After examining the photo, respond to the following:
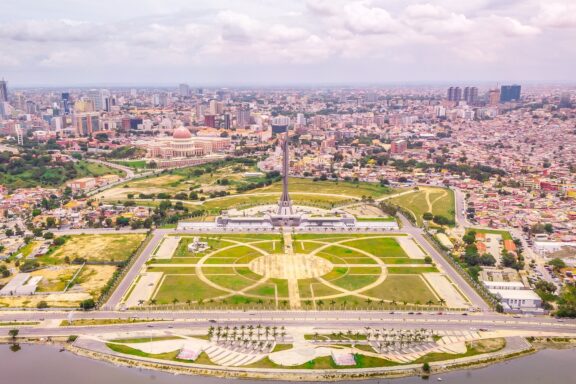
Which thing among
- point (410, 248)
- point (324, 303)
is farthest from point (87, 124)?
point (324, 303)

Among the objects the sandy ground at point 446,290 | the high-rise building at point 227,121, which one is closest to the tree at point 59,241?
the sandy ground at point 446,290

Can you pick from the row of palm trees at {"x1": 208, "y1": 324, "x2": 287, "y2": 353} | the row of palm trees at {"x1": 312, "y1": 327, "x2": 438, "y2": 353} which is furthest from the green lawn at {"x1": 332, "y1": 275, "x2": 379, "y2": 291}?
the row of palm trees at {"x1": 208, "y1": 324, "x2": 287, "y2": 353}

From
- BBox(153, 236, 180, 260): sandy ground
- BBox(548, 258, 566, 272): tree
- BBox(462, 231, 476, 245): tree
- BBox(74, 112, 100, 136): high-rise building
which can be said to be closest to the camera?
BBox(548, 258, 566, 272): tree

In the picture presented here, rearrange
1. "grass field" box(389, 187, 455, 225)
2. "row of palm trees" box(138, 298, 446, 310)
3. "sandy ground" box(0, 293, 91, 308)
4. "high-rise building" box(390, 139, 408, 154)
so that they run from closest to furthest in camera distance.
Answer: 1. "row of palm trees" box(138, 298, 446, 310)
2. "sandy ground" box(0, 293, 91, 308)
3. "grass field" box(389, 187, 455, 225)
4. "high-rise building" box(390, 139, 408, 154)

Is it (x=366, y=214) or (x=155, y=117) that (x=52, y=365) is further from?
(x=155, y=117)

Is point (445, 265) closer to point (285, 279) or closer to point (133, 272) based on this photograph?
point (285, 279)

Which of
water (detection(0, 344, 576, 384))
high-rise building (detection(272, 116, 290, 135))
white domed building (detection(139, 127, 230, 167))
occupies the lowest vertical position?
water (detection(0, 344, 576, 384))

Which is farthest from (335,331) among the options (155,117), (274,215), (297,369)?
(155,117)

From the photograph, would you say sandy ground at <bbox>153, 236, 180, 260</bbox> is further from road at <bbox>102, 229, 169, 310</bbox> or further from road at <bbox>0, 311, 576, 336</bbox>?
road at <bbox>0, 311, 576, 336</bbox>
